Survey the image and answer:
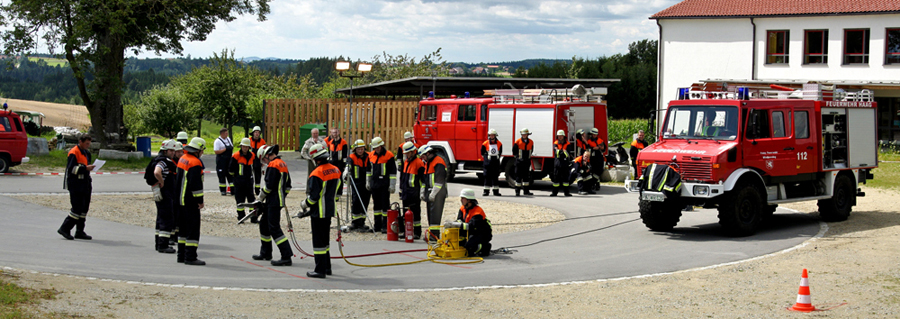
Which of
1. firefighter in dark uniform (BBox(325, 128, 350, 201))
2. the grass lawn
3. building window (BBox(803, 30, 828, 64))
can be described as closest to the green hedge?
building window (BBox(803, 30, 828, 64))

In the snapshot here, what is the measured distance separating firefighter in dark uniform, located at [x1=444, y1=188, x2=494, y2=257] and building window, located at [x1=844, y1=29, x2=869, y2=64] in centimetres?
3101

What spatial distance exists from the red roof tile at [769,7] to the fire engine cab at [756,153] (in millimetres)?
22905

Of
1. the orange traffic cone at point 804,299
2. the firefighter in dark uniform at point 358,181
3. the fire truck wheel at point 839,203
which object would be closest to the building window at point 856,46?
the fire truck wheel at point 839,203

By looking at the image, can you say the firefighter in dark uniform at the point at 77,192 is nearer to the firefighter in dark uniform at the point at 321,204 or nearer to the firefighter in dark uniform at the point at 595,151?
the firefighter in dark uniform at the point at 321,204

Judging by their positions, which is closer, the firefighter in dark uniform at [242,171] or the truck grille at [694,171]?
the truck grille at [694,171]

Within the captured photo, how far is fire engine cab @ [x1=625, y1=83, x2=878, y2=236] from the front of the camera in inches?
502

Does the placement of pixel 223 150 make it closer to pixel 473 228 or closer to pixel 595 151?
pixel 473 228

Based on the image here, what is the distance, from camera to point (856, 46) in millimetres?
35438

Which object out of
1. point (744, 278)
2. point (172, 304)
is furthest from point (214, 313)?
point (744, 278)

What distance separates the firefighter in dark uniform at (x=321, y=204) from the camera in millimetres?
9258

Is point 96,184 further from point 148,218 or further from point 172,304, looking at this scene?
point 172,304

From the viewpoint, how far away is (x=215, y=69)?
47125 millimetres

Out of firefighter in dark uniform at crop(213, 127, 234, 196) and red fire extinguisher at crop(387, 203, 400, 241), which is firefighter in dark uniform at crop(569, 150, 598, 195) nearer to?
red fire extinguisher at crop(387, 203, 400, 241)

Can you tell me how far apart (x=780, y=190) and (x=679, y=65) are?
26.7 m
